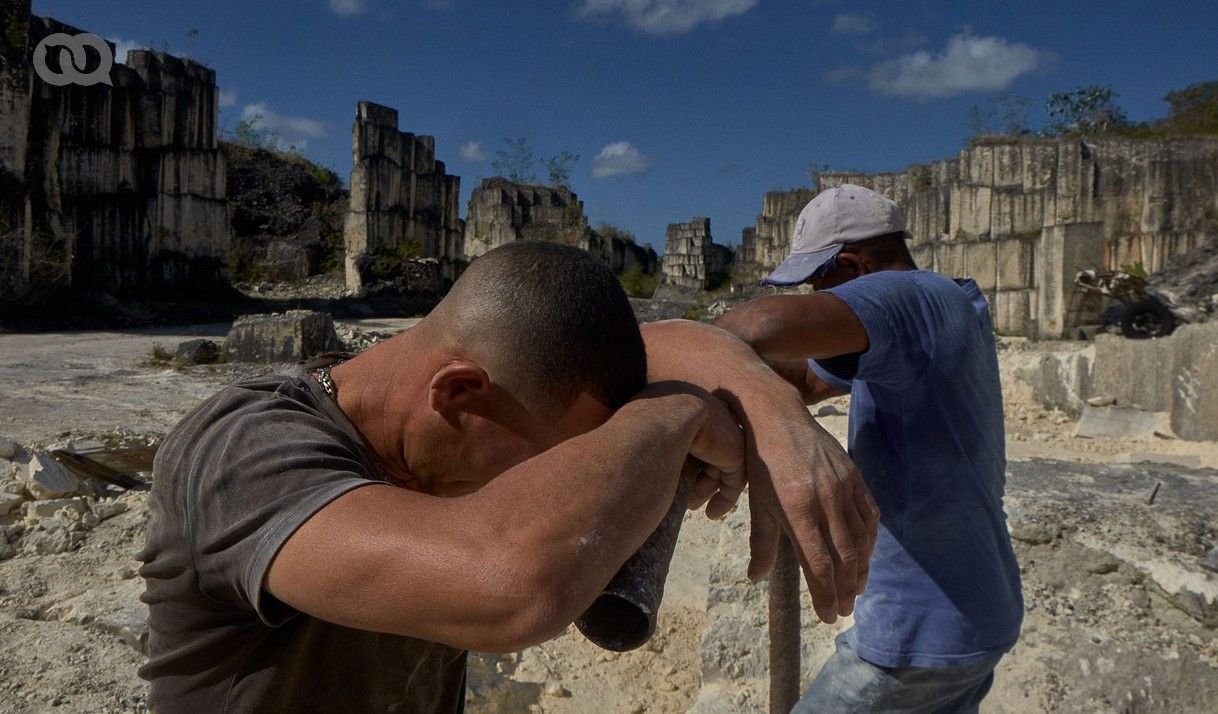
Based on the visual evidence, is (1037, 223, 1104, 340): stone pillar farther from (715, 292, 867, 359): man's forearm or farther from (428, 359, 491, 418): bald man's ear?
(428, 359, 491, 418): bald man's ear

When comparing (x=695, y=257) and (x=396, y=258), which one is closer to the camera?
(x=396, y=258)

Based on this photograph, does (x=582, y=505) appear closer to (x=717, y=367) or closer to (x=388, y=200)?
(x=717, y=367)

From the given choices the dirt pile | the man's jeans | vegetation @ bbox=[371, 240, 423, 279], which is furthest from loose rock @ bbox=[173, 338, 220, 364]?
the dirt pile

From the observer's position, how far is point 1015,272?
15617 millimetres

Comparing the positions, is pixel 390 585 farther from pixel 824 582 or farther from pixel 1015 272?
pixel 1015 272

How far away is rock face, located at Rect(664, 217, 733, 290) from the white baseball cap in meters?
27.9

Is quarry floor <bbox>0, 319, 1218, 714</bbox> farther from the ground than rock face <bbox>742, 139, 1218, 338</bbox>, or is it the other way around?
rock face <bbox>742, 139, 1218, 338</bbox>

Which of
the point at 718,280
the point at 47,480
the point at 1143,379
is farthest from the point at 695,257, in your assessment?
the point at 47,480

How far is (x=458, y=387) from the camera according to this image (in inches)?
41.1

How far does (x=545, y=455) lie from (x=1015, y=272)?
1626cm

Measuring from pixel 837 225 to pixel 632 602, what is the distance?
4.37ft

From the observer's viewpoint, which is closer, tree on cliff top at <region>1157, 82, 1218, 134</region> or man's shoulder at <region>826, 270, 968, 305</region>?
man's shoulder at <region>826, 270, 968, 305</region>

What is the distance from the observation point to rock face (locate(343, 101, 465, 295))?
2177 cm

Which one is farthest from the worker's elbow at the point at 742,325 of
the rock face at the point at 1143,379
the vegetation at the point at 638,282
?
the vegetation at the point at 638,282
